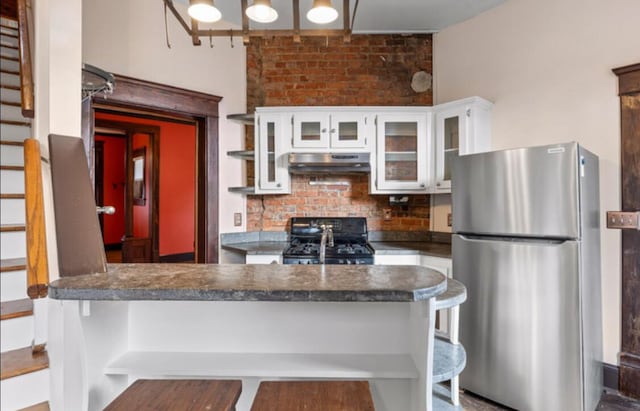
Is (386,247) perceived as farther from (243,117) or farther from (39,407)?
(39,407)

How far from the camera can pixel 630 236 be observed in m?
2.24

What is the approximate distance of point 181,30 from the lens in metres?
2.99

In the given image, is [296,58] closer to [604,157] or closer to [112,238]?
[604,157]

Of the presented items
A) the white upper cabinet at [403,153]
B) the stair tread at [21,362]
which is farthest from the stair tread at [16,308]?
the white upper cabinet at [403,153]

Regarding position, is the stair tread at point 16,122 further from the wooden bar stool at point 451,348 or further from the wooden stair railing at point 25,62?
the wooden bar stool at point 451,348

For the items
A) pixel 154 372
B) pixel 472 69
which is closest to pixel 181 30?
pixel 472 69

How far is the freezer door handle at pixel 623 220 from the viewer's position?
2197 millimetres

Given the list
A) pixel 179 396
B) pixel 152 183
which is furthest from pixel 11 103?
pixel 152 183

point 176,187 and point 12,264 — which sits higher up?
point 176,187

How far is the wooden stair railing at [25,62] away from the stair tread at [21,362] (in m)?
0.74

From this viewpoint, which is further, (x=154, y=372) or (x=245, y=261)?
(x=245, y=261)

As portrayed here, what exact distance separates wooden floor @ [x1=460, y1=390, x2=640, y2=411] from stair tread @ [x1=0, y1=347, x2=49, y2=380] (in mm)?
2175

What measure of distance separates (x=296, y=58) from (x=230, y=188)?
1.42m

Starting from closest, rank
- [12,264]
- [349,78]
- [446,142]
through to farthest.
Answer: [12,264] < [446,142] < [349,78]
